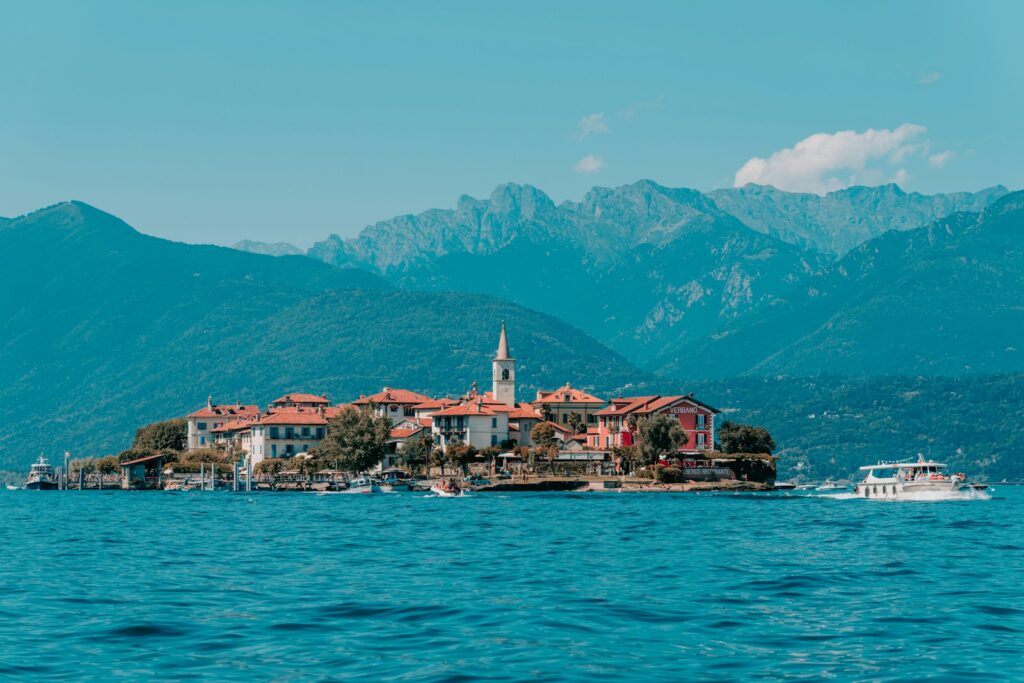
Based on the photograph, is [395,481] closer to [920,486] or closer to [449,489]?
[449,489]

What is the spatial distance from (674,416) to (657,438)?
854 centimetres

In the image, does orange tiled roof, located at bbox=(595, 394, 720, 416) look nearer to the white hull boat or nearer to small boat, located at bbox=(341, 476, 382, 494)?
small boat, located at bbox=(341, 476, 382, 494)

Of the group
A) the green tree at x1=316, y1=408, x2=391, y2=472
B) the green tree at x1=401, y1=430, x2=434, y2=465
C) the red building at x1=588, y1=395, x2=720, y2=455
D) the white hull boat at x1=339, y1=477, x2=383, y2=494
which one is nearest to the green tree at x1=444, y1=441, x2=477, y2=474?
the green tree at x1=401, y1=430, x2=434, y2=465

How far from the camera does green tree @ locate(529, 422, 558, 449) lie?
181 meters

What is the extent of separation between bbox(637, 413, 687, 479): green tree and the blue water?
84827 mm

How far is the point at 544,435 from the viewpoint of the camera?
7170 inches

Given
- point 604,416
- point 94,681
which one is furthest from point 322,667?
point 604,416

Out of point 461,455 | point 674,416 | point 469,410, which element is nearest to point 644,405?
point 674,416

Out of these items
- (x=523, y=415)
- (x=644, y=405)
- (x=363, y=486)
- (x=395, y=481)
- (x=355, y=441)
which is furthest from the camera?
(x=523, y=415)

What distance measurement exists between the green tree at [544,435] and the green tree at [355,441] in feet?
63.0

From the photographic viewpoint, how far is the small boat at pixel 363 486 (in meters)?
162

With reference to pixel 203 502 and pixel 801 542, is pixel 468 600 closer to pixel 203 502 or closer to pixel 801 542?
pixel 801 542

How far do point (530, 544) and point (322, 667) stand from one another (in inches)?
1487

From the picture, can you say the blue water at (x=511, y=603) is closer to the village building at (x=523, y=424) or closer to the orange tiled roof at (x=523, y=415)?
Answer: the village building at (x=523, y=424)
